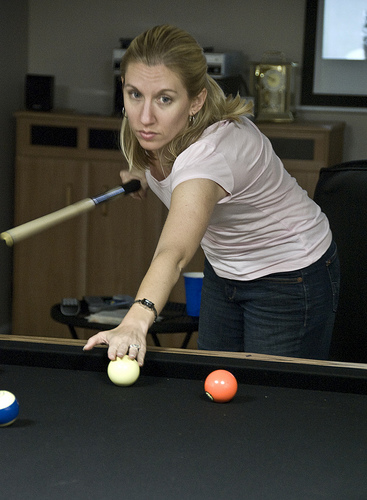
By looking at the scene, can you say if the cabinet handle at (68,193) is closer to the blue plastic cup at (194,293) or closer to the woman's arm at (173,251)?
the blue plastic cup at (194,293)

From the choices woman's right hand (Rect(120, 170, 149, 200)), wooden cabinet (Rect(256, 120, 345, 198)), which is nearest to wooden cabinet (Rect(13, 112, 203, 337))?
wooden cabinet (Rect(256, 120, 345, 198))

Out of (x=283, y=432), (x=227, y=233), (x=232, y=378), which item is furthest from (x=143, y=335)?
(x=227, y=233)

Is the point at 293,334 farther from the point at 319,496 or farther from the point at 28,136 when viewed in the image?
the point at 28,136

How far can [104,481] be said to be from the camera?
0.97 metres

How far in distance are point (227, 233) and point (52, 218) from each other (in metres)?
0.42

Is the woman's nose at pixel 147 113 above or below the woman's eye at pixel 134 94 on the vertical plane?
below

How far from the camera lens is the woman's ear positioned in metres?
1.61

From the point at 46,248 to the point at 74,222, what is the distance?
0.69ft

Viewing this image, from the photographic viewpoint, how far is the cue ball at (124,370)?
4.33 feet

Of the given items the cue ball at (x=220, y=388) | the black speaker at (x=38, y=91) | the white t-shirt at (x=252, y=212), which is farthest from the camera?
the black speaker at (x=38, y=91)

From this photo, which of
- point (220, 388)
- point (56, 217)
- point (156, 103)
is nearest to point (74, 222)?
point (56, 217)

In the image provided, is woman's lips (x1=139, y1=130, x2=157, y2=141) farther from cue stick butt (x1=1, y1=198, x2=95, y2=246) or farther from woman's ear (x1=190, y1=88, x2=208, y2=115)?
cue stick butt (x1=1, y1=198, x2=95, y2=246)

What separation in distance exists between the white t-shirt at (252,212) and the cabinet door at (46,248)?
75.2 inches

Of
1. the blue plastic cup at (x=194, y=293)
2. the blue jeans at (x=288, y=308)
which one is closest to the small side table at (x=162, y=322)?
the blue plastic cup at (x=194, y=293)
